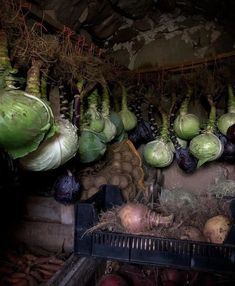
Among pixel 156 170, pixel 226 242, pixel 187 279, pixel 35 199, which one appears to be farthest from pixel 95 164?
pixel 226 242

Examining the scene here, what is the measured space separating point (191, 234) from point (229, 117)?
4.84 feet

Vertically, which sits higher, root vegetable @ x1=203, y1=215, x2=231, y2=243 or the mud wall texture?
the mud wall texture

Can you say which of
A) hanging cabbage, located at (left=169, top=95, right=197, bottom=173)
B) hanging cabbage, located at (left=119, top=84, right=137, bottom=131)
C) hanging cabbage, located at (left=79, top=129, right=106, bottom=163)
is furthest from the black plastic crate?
hanging cabbage, located at (left=169, top=95, right=197, bottom=173)

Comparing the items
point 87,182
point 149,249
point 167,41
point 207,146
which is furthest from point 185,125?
point 149,249

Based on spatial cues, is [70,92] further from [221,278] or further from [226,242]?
[221,278]

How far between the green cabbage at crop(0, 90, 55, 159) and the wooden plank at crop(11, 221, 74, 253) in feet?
4.50

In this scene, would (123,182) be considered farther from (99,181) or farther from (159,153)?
(159,153)

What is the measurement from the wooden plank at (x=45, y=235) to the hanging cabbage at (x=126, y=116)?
112 cm

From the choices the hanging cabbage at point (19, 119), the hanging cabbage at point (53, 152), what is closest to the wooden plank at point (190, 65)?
the hanging cabbage at point (53, 152)

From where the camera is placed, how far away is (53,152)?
5.44 feet

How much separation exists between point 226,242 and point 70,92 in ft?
4.92

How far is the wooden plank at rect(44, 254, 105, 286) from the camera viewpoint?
1.65 metres

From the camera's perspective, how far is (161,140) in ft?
9.73

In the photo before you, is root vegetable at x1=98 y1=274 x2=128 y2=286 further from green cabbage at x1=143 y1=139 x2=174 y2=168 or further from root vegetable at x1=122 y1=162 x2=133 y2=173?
green cabbage at x1=143 y1=139 x2=174 y2=168
